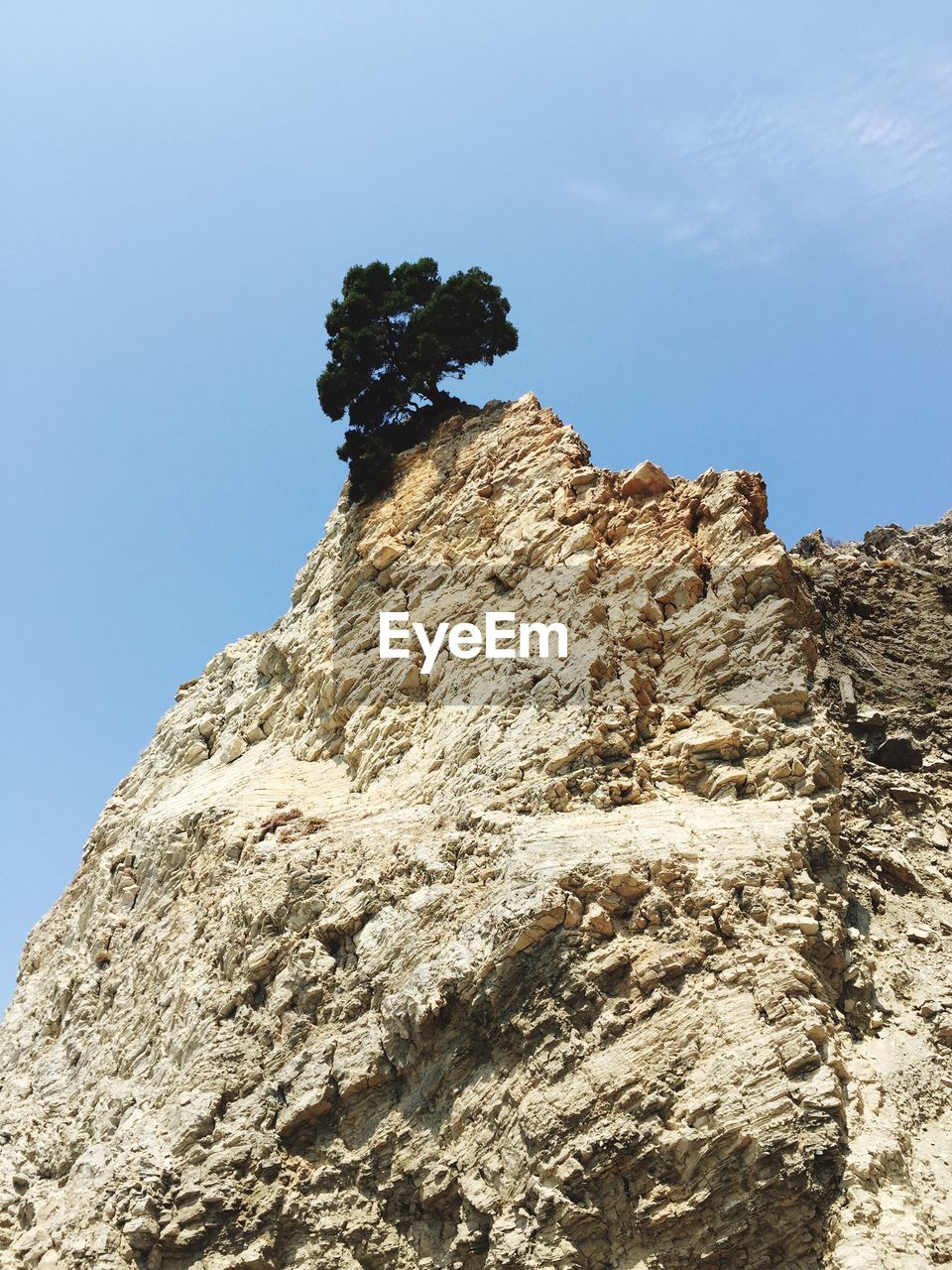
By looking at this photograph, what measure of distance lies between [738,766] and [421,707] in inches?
315

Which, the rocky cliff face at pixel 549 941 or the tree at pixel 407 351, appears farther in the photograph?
the tree at pixel 407 351

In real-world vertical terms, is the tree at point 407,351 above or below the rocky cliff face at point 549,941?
above

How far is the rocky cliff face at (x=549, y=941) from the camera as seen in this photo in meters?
14.3

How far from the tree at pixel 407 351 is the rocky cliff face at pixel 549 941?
527 centimetres

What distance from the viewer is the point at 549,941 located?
1656 cm

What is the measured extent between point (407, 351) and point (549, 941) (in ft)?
72.2

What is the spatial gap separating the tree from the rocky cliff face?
17.3 ft

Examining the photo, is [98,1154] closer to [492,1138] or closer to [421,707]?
[492,1138]

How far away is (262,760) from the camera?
28.0m

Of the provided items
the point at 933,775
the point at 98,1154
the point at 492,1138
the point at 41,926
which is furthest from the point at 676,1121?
the point at 41,926

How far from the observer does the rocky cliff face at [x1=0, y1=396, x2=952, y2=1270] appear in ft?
46.8

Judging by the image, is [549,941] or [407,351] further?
[407,351]

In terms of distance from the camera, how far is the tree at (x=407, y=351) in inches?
1294

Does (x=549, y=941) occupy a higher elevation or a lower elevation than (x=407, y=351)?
lower
